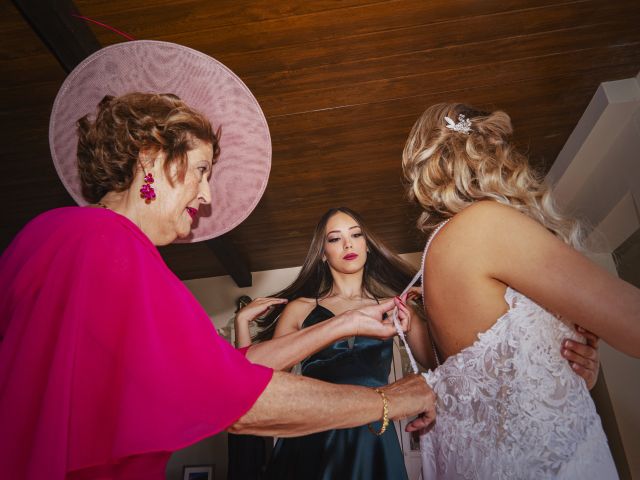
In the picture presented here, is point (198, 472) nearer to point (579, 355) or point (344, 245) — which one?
point (344, 245)

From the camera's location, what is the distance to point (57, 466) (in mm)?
672

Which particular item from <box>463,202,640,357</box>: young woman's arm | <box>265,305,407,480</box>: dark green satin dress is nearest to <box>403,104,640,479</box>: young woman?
<box>463,202,640,357</box>: young woman's arm

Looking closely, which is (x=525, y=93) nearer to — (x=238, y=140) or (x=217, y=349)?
(x=238, y=140)

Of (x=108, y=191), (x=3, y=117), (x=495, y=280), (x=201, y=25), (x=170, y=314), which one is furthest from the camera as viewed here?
(x=3, y=117)

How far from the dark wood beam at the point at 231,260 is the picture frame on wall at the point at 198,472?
852 millimetres

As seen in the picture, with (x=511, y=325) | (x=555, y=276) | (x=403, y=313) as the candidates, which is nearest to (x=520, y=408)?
(x=511, y=325)

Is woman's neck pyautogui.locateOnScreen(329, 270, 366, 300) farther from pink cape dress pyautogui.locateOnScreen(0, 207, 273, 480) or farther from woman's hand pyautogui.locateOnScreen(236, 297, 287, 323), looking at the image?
pink cape dress pyautogui.locateOnScreen(0, 207, 273, 480)

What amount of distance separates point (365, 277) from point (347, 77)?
2.73 ft

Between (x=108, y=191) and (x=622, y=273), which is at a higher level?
(x=622, y=273)

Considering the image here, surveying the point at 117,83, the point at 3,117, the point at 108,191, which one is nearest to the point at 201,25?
the point at 117,83

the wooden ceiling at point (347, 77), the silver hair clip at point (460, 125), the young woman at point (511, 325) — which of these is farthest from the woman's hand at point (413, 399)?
the wooden ceiling at point (347, 77)

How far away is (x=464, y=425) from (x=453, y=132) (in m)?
0.71

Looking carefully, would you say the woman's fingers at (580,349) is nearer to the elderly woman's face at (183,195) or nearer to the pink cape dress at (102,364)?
the pink cape dress at (102,364)

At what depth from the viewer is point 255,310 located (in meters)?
1.84
